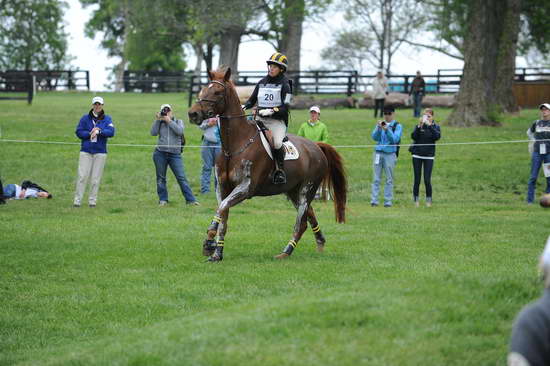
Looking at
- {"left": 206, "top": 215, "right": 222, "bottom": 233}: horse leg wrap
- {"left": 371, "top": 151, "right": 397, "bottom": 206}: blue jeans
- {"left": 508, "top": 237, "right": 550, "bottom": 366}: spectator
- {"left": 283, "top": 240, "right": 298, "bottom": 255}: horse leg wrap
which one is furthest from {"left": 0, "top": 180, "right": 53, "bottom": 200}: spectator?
{"left": 508, "top": 237, "right": 550, "bottom": 366}: spectator

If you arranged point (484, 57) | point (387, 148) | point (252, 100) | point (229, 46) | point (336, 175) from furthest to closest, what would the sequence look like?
point (229, 46), point (484, 57), point (387, 148), point (336, 175), point (252, 100)

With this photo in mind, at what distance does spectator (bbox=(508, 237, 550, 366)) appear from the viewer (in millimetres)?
4328

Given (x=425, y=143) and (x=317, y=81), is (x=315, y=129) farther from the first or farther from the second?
(x=317, y=81)

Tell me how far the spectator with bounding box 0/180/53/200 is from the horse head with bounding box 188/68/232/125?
31.7 feet

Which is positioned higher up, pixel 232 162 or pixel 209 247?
pixel 232 162

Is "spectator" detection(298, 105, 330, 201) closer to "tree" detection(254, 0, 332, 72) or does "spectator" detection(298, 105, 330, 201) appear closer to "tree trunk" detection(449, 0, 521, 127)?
"tree trunk" detection(449, 0, 521, 127)

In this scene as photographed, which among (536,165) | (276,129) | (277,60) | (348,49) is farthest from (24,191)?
(348,49)

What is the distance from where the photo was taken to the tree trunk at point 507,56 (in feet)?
109

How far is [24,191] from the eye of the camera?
20062 millimetres

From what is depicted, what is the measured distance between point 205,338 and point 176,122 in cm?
1249

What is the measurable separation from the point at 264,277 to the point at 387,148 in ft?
30.2

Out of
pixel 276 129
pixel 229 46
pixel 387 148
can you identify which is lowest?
pixel 387 148

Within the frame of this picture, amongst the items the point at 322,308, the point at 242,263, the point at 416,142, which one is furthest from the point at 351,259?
the point at 416,142

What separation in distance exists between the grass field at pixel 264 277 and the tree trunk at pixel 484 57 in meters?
6.47
